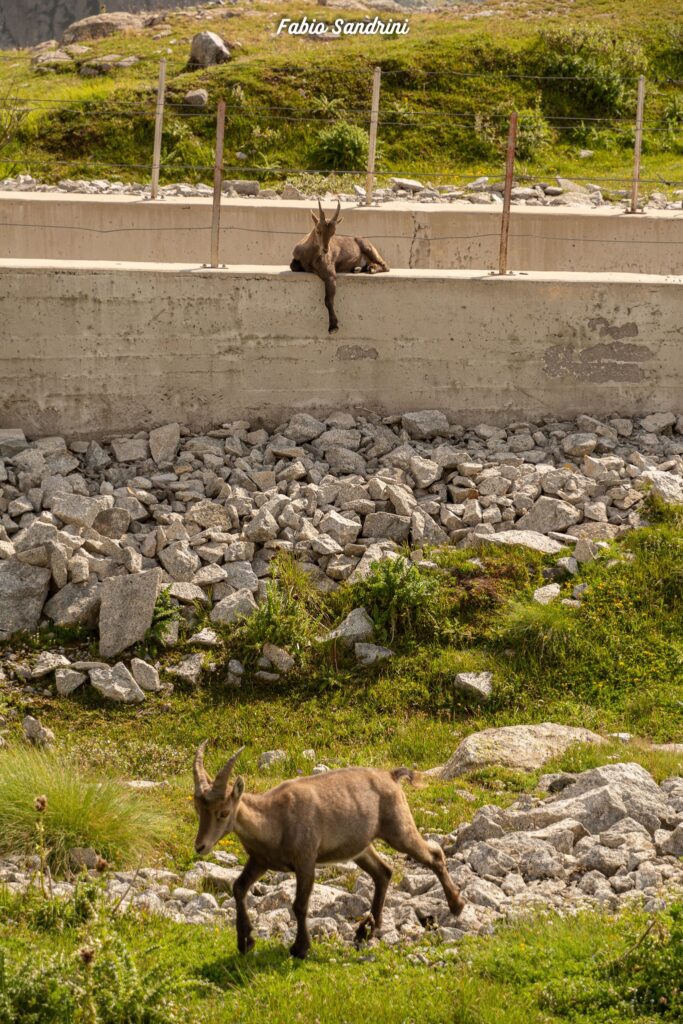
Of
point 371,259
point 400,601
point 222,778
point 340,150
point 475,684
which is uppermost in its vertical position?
point 340,150

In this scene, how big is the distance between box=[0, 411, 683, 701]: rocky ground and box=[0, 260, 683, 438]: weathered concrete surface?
29 centimetres

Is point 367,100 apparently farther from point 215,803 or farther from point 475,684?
point 215,803

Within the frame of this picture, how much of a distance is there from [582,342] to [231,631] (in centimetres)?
530

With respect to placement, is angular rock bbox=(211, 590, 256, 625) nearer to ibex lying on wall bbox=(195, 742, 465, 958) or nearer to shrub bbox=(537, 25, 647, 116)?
ibex lying on wall bbox=(195, 742, 465, 958)

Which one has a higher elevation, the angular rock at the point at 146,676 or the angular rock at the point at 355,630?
the angular rock at the point at 355,630

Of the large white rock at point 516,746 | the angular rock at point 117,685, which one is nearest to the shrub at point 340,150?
the angular rock at point 117,685

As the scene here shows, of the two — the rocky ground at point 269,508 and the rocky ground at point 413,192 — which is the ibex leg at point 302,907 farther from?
the rocky ground at point 413,192

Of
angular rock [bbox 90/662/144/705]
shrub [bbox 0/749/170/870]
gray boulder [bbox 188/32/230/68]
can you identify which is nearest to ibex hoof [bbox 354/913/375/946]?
shrub [bbox 0/749/170/870]

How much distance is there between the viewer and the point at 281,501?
40.6ft

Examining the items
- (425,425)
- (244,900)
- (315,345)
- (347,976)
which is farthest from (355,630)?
(347,976)

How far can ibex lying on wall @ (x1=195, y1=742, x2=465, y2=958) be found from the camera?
21.4 feet

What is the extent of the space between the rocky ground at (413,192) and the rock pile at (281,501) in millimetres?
7004

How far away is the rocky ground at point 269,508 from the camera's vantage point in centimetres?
1132

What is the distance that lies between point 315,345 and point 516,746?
5.50m
